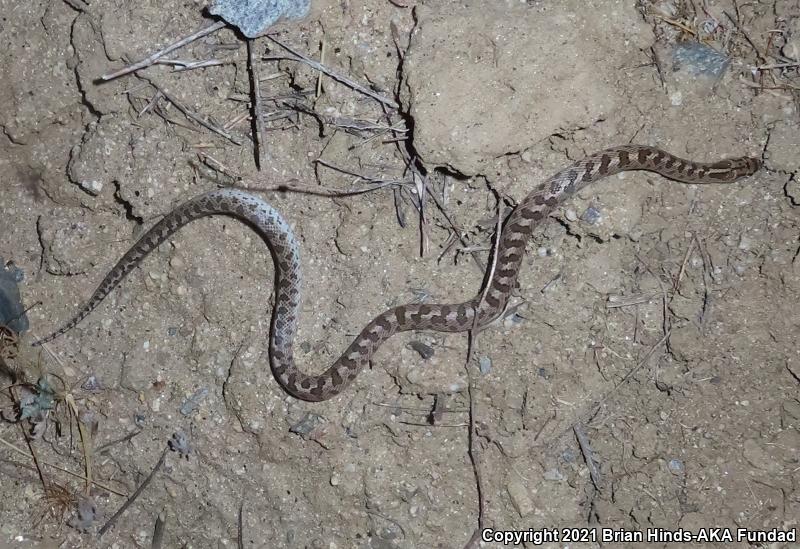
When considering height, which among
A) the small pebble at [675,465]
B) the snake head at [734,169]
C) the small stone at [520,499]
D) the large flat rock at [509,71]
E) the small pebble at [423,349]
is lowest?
the small stone at [520,499]

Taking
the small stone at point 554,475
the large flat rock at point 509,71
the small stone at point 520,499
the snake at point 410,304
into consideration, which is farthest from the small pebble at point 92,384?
the small stone at point 554,475

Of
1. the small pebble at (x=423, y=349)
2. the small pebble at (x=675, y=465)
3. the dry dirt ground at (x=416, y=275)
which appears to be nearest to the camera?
the dry dirt ground at (x=416, y=275)

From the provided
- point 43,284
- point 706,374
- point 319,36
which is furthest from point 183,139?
point 706,374

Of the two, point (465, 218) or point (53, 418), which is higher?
point (465, 218)

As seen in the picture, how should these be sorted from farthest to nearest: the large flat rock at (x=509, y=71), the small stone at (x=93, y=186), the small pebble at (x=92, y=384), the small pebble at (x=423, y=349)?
1. the small pebble at (x=92, y=384)
2. the small stone at (x=93, y=186)
3. the small pebble at (x=423, y=349)
4. the large flat rock at (x=509, y=71)

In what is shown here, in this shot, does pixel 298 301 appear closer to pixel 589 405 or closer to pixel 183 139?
pixel 183 139

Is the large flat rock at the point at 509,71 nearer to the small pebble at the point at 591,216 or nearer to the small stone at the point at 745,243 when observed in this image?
the small pebble at the point at 591,216

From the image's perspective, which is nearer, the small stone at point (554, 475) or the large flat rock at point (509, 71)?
A: the large flat rock at point (509, 71)

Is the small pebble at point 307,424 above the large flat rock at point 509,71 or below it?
below
